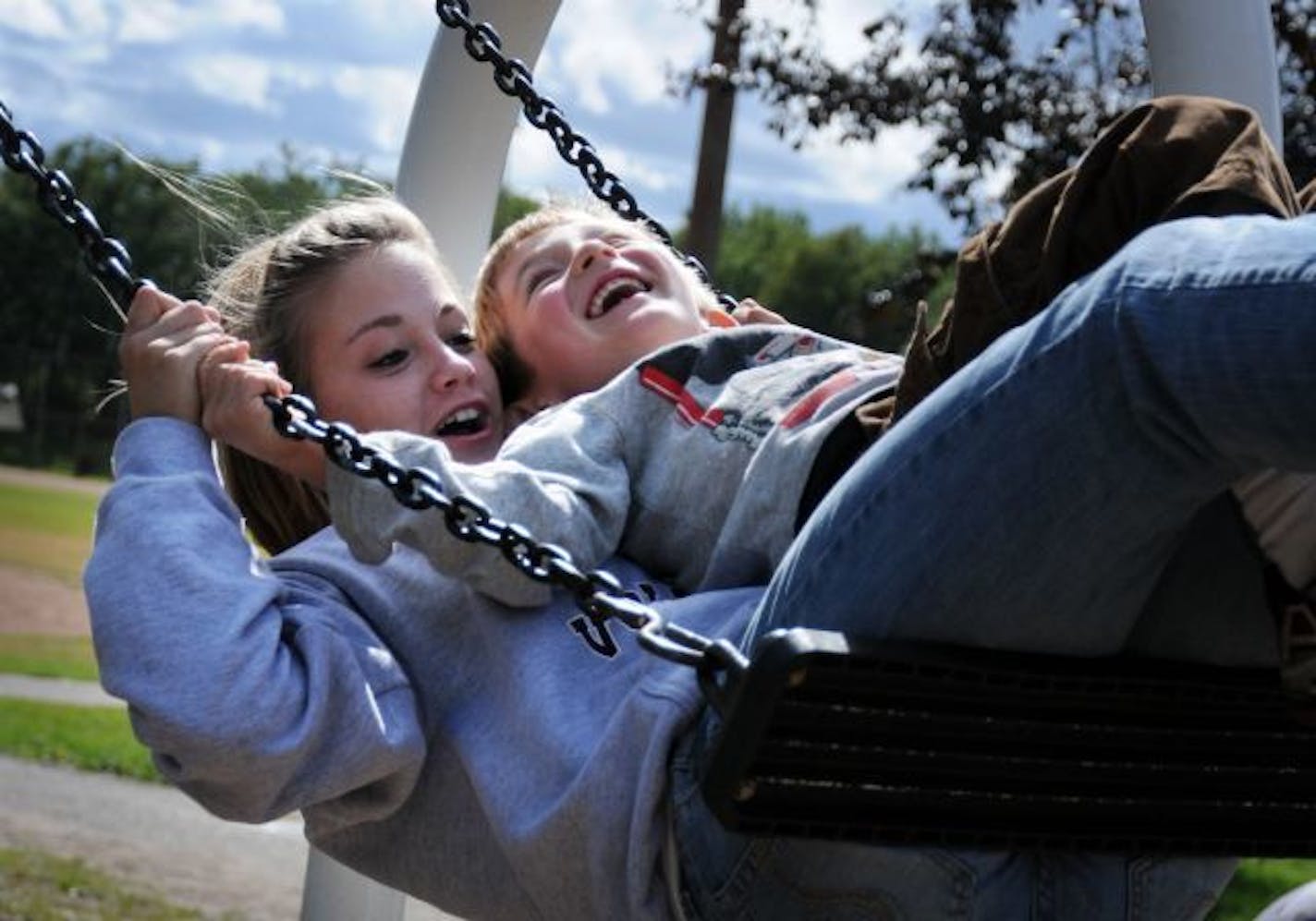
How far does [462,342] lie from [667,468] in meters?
0.49

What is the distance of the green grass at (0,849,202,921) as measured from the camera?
7086 mm

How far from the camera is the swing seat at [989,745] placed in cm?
187

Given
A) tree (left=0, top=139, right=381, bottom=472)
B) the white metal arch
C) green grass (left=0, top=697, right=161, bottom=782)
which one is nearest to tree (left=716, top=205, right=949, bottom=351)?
tree (left=0, top=139, right=381, bottom=472)

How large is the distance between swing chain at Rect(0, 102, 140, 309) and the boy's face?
21.8 inches

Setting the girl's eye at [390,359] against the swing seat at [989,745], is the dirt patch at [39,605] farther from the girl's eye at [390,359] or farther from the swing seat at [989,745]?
the swing seat at [989,745]

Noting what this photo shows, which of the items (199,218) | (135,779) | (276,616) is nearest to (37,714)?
(135,779)

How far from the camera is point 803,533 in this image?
2.01 meters

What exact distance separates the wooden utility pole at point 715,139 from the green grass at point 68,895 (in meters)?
3.12

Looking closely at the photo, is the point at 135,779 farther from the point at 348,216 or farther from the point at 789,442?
the point at 789,442

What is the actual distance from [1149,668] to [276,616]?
85 cm

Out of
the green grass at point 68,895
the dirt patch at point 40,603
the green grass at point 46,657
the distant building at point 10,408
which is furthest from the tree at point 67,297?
the green grass at point 68,895

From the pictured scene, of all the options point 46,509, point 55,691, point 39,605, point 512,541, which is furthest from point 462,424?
point 46,509

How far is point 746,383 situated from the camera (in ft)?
8.16

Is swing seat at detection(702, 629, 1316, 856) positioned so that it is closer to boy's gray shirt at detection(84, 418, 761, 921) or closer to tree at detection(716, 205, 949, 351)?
boy's gray shirt at detection(84, 418, 761, 921)
